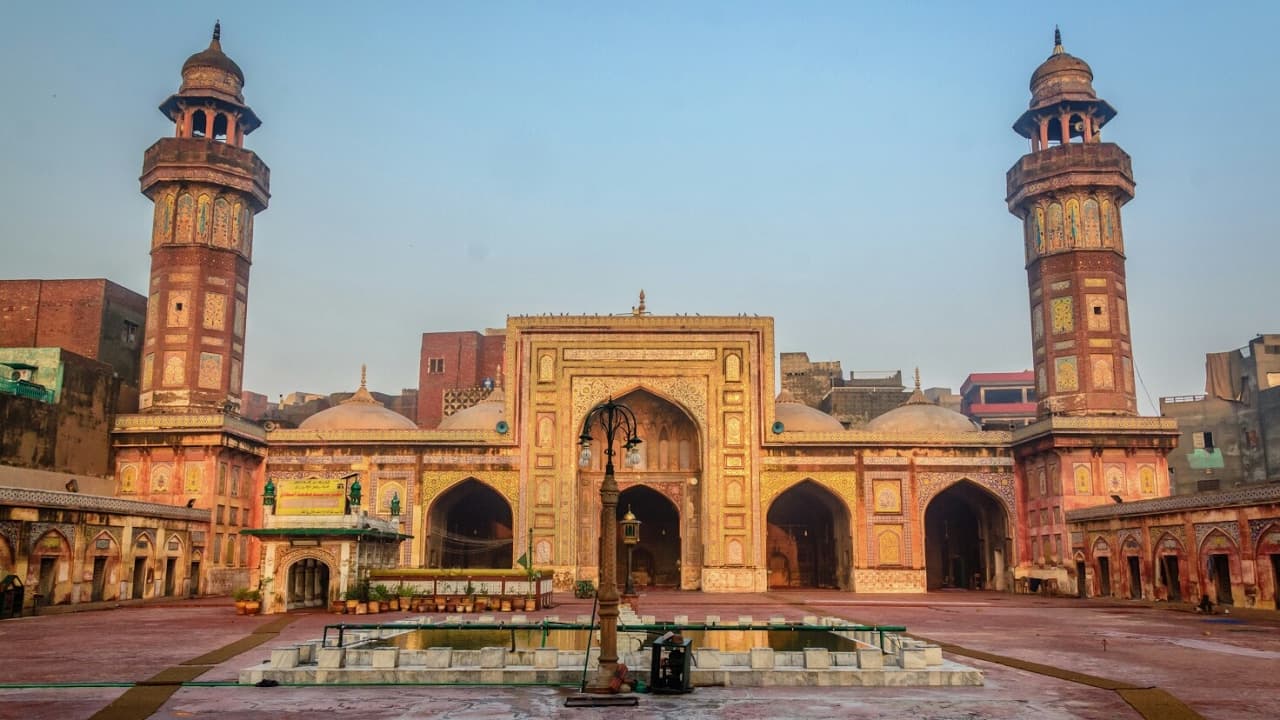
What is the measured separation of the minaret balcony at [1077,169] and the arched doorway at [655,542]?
1729 centimetres

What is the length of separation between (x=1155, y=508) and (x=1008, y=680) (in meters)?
18.9

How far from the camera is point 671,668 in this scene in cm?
1123

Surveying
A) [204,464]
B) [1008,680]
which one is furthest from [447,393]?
[1008,680]

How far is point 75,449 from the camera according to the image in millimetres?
30766

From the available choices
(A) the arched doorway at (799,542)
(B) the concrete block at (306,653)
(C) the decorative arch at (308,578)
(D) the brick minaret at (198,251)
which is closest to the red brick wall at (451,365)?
(D) the brick minaret at (198,251)

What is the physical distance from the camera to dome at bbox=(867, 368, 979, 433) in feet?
127

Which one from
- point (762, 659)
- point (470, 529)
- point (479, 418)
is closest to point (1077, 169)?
point (479, 418)

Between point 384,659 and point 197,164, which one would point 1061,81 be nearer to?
point 197,164

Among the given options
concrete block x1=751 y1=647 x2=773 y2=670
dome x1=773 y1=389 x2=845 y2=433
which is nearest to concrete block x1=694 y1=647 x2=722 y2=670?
concrete block x1=751 y1=647 x2=773 y2=670

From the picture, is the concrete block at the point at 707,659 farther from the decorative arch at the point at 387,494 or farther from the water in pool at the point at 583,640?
the decorative arch at the point at 387,494

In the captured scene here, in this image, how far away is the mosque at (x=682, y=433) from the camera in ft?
108

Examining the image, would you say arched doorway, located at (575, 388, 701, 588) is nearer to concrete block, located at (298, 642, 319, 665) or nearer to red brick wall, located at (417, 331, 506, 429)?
red brick wall, located at (417, 331, 506, 429)

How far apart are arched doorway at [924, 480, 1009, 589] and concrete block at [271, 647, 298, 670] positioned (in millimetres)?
28527

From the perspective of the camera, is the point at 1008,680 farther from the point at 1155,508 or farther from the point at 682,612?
the point at 1155,508
